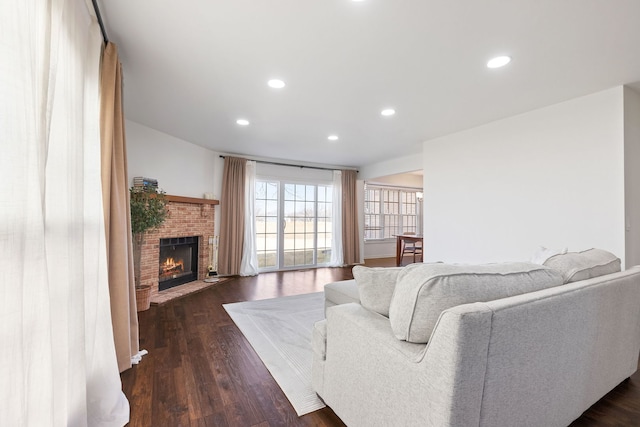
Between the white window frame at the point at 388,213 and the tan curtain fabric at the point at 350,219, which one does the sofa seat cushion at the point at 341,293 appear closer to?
the tan curtain fabric at the point at 350,219

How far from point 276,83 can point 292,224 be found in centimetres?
399

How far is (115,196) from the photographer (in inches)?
79.6

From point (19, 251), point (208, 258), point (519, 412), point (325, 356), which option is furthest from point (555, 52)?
point (208, 258)

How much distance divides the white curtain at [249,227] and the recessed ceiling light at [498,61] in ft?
14.4

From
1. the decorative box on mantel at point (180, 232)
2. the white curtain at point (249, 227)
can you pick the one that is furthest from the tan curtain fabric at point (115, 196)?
the white curtain at point (249, 227)

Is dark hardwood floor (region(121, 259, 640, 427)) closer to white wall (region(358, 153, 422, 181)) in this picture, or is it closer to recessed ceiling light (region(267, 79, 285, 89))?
recessed ceiling light (region(267, 79, 285, 89))

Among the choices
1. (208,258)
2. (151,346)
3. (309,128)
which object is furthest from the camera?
(208,258)

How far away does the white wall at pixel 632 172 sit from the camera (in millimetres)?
2750

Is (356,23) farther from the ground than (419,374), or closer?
farther from the ground

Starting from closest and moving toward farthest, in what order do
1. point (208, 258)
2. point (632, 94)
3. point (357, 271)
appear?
point (357, 271)
point (632, 94)
point (208, 258)

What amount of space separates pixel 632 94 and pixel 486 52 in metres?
1.91

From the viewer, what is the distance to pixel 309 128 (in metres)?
4.09

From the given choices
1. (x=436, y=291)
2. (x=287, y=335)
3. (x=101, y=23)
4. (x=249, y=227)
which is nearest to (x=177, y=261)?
(x=249, y=227)

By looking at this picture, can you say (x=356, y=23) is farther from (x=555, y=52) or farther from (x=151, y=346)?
(x=151, y=346)
